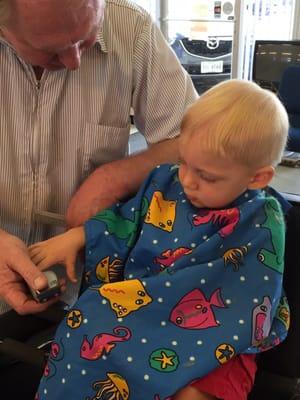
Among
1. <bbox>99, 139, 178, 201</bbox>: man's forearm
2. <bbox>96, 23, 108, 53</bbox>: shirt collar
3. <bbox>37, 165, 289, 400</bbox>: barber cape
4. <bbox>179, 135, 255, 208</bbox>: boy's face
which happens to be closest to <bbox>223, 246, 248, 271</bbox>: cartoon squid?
<bbox>37, 165, 289, 400</bbox>: barber cape

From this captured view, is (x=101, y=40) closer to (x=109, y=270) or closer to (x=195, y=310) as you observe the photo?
(x=109, y=270)

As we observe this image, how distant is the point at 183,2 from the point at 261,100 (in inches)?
209

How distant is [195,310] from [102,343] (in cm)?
18

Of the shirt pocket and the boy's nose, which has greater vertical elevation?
the boy's nose

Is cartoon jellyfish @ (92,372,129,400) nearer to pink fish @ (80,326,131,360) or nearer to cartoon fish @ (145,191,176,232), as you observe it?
pink fish @ (80,326,131,360)

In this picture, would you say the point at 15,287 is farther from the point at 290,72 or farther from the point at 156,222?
the point at 290,72

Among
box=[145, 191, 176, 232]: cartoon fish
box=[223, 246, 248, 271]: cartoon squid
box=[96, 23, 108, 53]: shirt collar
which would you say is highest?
box=[96, 23, 108, 53]: shirt collar

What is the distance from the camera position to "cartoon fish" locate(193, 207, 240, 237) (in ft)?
3.24

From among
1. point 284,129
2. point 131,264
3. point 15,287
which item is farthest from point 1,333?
point 284,129

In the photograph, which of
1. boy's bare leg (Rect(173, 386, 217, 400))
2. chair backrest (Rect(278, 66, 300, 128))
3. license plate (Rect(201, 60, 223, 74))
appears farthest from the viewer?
license plate (Rect(201, 60, 223, 74))

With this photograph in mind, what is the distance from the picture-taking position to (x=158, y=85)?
4.21 feet

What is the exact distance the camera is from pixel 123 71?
1.28m

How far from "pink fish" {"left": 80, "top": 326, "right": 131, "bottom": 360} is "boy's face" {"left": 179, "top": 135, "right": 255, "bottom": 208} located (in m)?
0.30

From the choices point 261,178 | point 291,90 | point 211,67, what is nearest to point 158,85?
point 261,178
